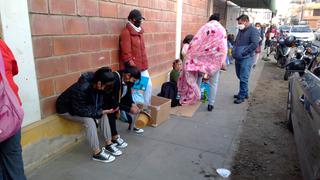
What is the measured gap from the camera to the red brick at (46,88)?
3211mm

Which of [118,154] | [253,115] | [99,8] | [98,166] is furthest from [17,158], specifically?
[253,115]

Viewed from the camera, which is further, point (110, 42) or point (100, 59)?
point (110, 42)

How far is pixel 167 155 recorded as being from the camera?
362cm

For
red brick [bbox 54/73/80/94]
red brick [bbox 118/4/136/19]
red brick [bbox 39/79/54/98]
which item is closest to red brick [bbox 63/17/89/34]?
red brick [bbox 54/73/80/94]

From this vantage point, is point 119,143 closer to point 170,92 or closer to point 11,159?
point 11,159

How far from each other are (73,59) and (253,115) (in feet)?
11.1

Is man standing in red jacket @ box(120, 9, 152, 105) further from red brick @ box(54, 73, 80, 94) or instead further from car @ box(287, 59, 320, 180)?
car @ box(287, 59, 320, 180)

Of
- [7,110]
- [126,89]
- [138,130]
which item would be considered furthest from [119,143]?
[7,110]

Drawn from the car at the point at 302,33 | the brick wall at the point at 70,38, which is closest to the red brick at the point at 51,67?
the brick wall at the point at 70,38

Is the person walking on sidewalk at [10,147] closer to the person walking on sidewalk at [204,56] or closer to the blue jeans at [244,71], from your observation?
the person walking on sidewalk at [204,56]

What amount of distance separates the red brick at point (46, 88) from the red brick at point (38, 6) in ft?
2.44

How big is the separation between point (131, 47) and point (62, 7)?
4.69 ft

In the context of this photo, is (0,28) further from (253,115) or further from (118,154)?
(253,115)

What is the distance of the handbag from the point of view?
78.7 inches
